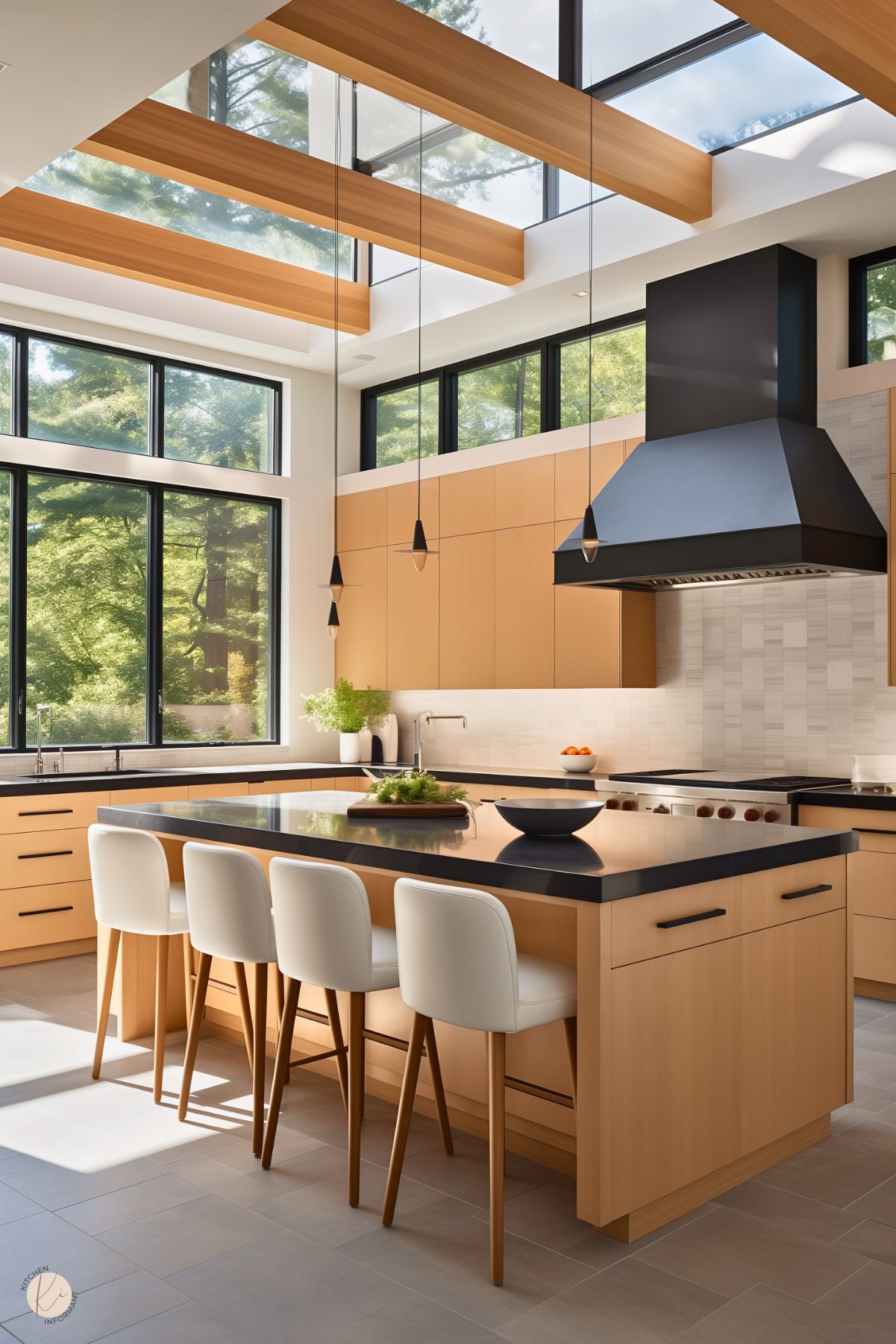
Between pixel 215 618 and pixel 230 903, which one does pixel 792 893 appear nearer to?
pixel 230 903

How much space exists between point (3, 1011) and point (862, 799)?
3.70 meters

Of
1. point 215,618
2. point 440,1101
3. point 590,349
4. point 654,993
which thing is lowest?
point 440,1101

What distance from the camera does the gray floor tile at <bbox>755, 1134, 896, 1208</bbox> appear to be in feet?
9.65

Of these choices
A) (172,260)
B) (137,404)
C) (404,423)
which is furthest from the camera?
(404,423)

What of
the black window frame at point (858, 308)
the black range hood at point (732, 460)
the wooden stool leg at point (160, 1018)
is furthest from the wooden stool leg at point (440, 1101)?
the black window frame at point (858, 308)

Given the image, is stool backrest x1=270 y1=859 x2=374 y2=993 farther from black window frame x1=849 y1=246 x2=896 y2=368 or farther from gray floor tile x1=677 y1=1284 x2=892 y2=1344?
black window frame x1=849 y1=246 x2=896 y2=368

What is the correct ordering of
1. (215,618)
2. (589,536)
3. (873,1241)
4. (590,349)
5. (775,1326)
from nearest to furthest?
(775,1326) < (873,1241) < (589,536) < (590,349) < (215,618)

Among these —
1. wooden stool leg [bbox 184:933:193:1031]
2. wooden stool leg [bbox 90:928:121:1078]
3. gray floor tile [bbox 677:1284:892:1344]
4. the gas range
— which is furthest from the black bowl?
the gas range

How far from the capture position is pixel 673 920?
2.75 m

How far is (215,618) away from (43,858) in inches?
85.1

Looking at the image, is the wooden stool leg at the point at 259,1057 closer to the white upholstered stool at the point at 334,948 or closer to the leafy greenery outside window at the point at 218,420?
the white upholstered stool at the point at 334,948

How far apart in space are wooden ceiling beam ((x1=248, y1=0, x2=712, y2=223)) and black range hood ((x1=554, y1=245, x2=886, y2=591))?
51 cm

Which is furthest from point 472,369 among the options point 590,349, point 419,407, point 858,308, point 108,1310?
point 108,1310

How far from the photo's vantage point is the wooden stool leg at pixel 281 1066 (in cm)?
307
